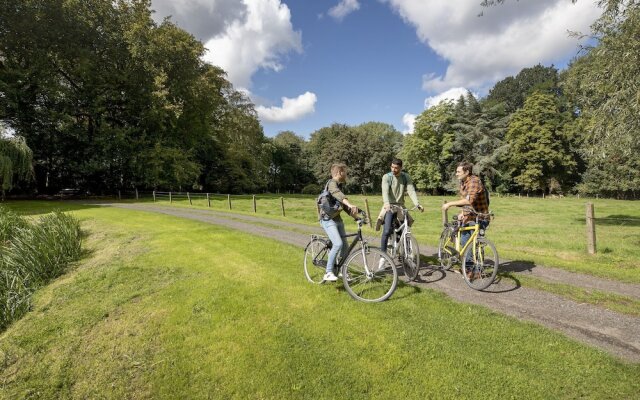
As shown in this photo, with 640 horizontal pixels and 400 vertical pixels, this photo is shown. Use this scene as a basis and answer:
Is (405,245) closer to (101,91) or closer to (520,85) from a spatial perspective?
(101,91)

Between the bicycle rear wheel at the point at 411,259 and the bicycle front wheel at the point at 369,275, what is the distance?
2.23 ft

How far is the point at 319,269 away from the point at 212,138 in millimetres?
40897

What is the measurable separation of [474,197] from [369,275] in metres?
2.32

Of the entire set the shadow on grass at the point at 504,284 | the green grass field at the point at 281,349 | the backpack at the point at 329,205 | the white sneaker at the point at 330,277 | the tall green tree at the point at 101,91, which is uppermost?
the tall green tree at the point at 101,91

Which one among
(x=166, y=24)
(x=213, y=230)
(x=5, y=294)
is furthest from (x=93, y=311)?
(x=166, y=24)

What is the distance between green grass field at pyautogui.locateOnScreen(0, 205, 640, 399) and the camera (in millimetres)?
3469

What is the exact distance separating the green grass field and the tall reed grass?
1.06 metres

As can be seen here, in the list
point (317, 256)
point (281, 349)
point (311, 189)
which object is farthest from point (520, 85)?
point (281, 349)

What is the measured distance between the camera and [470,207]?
19.6 ft

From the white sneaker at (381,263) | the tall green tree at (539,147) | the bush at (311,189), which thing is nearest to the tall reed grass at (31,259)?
the white sneaker at (381,263)

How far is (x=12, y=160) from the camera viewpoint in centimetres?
2280

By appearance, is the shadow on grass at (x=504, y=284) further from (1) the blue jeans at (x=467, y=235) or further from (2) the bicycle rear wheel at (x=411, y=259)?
(2) the bicycle rear wheel at (x=411, y=259)

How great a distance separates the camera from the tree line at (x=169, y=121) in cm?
2859

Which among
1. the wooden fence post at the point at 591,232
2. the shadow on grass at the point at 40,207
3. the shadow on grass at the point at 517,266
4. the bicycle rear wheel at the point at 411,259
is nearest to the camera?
the bicycle rear wheel at the point at 411,259
